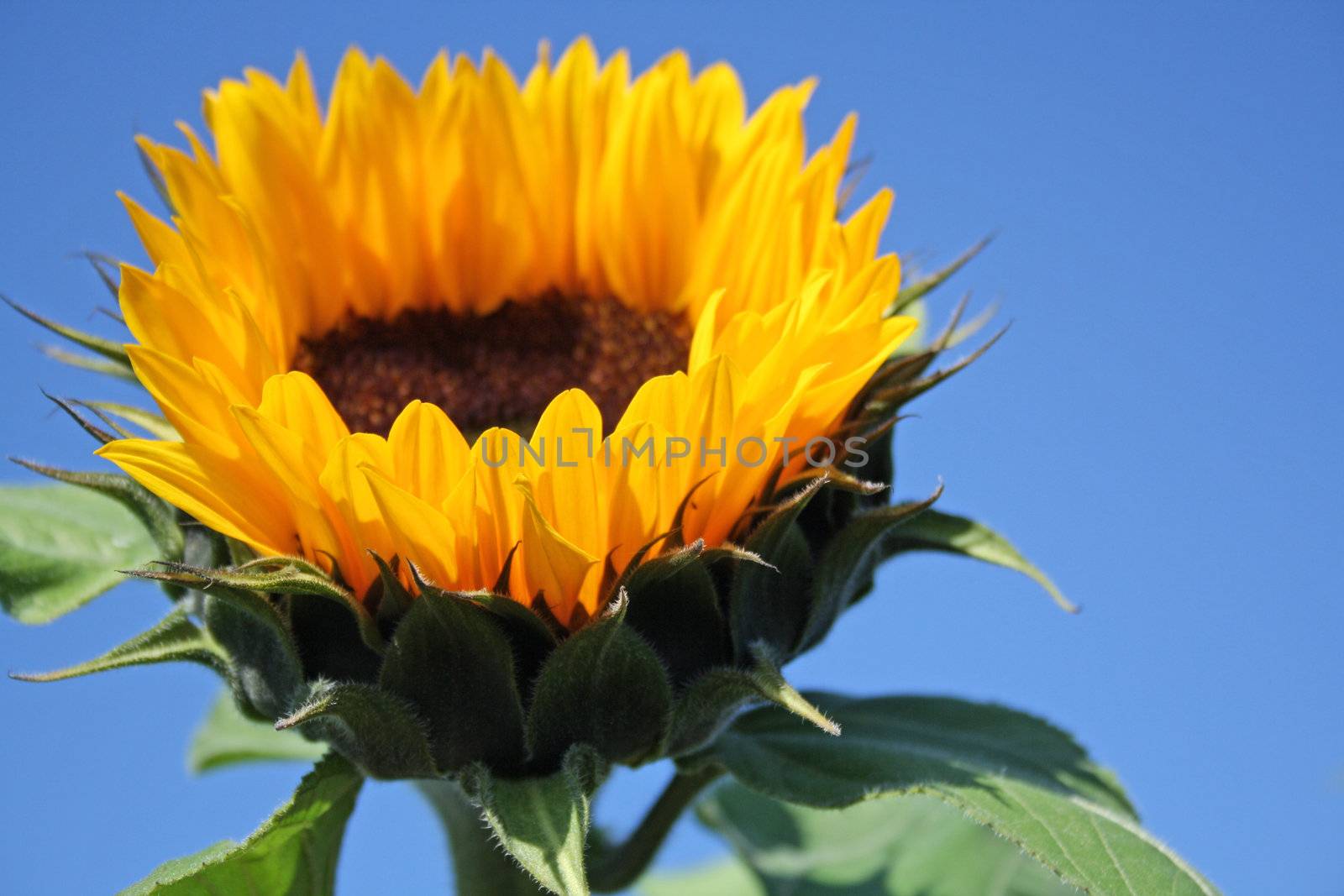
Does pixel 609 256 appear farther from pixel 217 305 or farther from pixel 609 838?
pixel 609 838

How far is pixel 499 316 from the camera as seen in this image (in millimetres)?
2607

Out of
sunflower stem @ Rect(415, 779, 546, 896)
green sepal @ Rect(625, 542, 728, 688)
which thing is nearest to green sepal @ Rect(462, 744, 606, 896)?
green sepal @ Rect(625, 542, 728, 688)

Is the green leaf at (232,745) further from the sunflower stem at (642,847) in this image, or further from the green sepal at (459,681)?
the green sepal at (459,681)

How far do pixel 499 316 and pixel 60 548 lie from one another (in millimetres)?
795

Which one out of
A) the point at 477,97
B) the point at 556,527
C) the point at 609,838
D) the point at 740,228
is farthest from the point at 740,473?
the point at 609,838

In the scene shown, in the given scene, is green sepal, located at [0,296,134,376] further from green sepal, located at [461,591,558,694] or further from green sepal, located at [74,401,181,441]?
green sepal, located at [461,591,558,694]

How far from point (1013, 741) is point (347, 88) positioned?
1.36 meters

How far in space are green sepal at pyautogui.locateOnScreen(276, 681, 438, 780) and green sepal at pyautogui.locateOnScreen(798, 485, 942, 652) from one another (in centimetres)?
48

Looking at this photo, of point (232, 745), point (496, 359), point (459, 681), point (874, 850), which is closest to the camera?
point (459, 681)

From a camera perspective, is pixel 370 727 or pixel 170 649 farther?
pixel 170 649

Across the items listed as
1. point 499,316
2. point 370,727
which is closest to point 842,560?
point 370,727

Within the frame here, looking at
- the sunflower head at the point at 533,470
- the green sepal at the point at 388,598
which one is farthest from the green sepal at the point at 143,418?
the green sepal at the point at 388,598

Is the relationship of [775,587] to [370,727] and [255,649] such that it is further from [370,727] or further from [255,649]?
[255,649]

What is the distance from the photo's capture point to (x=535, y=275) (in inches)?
100
